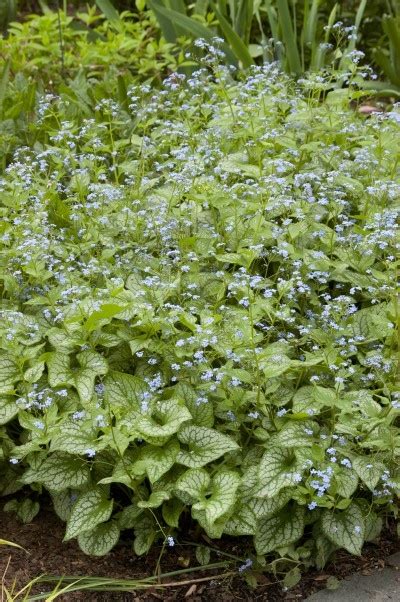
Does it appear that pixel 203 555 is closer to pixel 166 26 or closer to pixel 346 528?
pixel 346 528

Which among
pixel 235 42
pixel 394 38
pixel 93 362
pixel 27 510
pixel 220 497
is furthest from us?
pixel 394 38

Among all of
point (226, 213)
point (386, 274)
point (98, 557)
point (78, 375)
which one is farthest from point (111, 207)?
point (98, 557)

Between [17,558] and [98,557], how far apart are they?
0.85 feet

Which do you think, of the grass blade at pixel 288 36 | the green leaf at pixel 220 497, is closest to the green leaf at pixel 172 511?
the green leaf at pixel 220 497

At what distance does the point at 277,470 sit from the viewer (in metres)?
2.59

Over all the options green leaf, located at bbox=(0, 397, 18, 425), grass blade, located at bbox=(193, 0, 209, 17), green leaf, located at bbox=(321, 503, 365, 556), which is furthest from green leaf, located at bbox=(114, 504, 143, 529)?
grass blade, located at bbox=(193, 0, 209, 17)

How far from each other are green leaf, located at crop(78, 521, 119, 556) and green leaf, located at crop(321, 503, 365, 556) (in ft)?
2.12

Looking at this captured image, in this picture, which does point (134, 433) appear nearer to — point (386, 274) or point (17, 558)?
point (17, 558)

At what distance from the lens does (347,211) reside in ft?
11.4

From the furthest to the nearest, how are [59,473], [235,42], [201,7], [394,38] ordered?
[201,7], [394,38], [235,42], [59,473]

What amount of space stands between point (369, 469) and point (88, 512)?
2.79ft

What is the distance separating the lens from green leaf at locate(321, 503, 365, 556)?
254cm

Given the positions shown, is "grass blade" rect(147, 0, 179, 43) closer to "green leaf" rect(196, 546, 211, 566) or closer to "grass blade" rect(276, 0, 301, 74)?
"grass blade" rect(276, 0, 301, 74)

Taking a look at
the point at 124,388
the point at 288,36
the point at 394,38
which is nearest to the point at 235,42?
the point at 288,36
